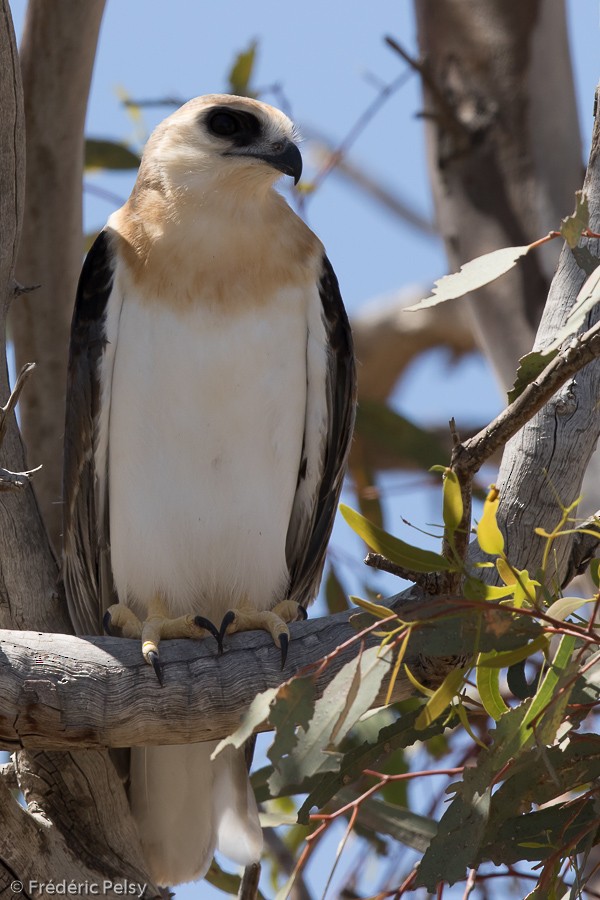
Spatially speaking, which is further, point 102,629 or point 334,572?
point 334,572

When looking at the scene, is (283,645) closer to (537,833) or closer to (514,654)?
(537,833)

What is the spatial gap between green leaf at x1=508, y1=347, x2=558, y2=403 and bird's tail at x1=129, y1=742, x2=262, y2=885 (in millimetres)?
1483

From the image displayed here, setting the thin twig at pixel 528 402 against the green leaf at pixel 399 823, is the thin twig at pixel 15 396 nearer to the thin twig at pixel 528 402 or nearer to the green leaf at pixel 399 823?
the thin twig at pixel 528 402

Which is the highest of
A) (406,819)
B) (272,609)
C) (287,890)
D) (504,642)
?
(504,642)

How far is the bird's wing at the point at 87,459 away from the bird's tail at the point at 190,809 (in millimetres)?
429

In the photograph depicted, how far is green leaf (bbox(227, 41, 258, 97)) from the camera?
4.73m

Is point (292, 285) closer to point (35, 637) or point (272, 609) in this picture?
point (272, 609)

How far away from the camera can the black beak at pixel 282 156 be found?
349cm

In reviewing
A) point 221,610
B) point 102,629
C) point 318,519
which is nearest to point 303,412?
point 318,519

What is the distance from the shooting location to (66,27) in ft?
12.3

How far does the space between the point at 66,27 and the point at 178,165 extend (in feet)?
2.10

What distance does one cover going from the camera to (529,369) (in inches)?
85.0

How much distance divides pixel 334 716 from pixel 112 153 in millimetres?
3118

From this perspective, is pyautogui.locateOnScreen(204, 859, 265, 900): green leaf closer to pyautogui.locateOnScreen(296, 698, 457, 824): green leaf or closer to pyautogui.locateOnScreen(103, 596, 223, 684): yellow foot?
pyautogui.locateOnScreen(103, 596, 223, 684): yellow foot
